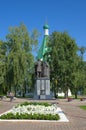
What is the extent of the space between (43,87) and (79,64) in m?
11.9

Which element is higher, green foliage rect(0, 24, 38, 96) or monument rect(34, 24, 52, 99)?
green foliage rect(0, 24, 38, 96)

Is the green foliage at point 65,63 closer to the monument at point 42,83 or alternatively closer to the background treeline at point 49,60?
the background treeline at point 49,60

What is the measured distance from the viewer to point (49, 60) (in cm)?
5053

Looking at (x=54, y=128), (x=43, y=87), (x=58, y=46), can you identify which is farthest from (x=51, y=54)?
(x=54, y=128)

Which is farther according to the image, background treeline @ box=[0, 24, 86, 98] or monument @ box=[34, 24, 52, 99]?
background treeline @ box=[0, 24, 86, 98]

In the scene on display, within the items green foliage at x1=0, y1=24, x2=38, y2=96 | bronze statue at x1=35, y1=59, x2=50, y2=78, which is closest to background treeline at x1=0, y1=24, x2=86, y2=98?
green foliage at x1=0, y1=24, x2=38, y2=96

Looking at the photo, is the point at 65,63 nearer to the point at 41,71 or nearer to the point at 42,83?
the point at 41,71

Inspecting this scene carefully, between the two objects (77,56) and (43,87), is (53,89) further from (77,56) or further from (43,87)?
(43,87)

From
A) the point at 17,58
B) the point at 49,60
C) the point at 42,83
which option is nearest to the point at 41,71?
the point at 42,83

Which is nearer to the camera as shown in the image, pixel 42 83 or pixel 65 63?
pixel 42 83

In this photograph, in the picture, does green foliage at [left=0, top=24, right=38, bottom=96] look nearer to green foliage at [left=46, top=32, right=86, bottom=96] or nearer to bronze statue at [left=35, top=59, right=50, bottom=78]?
green foliage at [left=46, top=32, right=86, bottom=96]

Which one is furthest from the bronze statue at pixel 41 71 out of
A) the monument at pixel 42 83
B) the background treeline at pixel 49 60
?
the background treeline at pixel 49 60

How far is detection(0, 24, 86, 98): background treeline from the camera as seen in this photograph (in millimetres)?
47938

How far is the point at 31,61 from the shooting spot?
49375 mm
